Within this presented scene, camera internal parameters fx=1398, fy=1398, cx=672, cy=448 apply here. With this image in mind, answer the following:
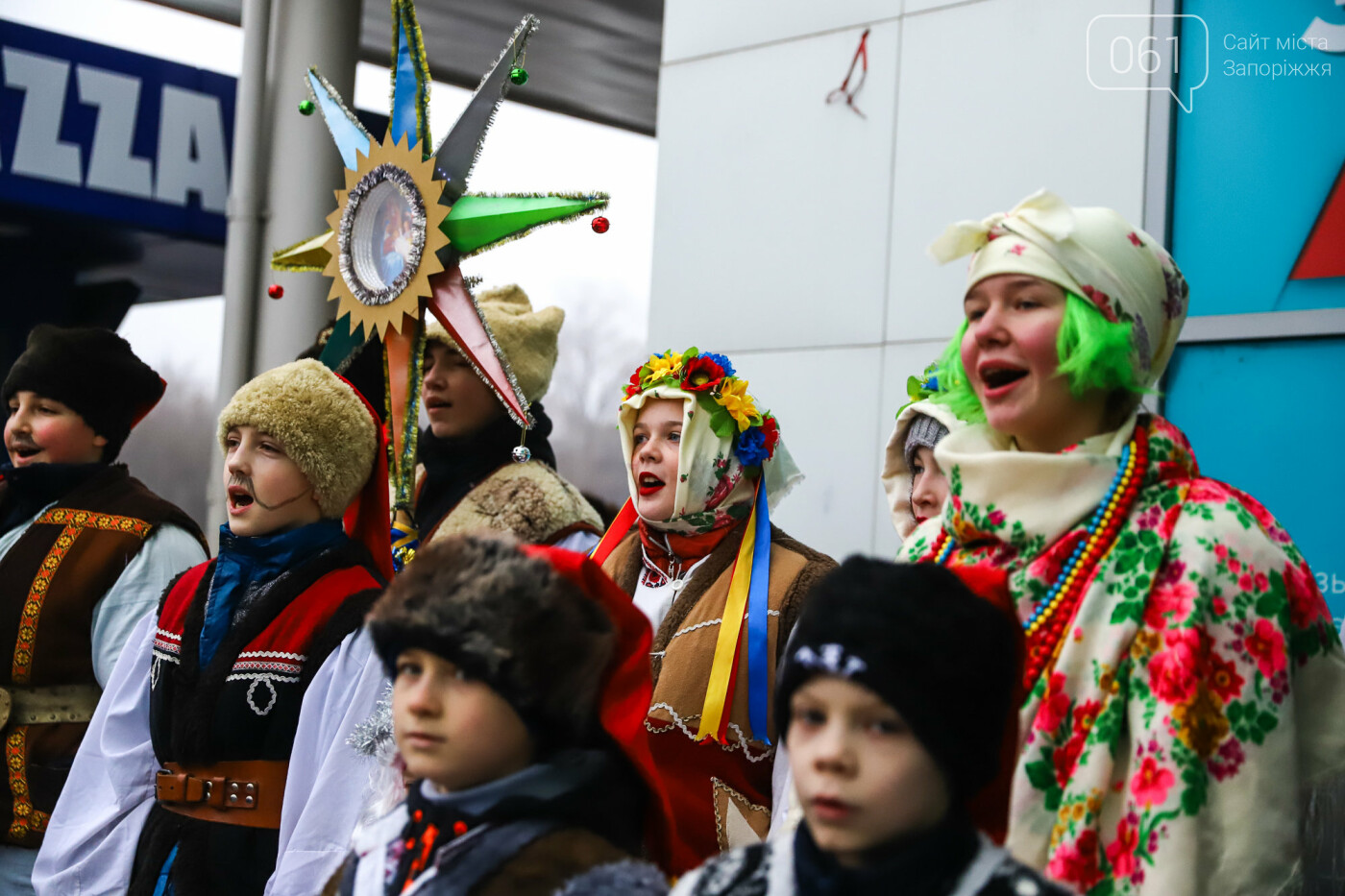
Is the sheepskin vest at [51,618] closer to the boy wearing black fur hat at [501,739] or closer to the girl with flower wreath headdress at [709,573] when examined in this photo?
the girl with flower wreath headdress at [709,573]

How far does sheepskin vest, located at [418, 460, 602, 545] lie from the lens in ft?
13.5

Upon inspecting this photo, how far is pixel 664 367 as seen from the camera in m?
3.60

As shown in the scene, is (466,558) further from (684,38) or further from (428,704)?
(684,38)

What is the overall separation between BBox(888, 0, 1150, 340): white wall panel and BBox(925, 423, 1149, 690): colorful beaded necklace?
7.44ft

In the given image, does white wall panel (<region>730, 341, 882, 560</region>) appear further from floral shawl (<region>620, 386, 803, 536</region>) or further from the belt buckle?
the belt buckle

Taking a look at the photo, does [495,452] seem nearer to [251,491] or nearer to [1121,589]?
[251,491]

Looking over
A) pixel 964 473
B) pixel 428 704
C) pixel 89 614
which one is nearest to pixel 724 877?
pixel 428 704

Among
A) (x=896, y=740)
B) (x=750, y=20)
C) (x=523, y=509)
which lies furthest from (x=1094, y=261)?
(x=750, y=20)

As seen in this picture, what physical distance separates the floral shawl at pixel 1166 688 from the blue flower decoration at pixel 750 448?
1444 millimetres

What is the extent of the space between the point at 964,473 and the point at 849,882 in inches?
29.7

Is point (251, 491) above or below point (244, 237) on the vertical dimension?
below

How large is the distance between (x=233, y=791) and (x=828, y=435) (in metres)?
2.36

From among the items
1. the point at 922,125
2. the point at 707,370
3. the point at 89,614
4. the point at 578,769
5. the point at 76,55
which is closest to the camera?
the point at 578,769

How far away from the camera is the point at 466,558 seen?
2025 millimetres
